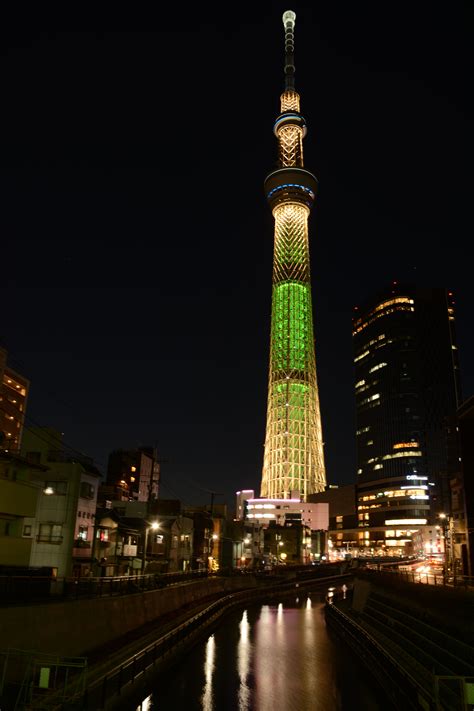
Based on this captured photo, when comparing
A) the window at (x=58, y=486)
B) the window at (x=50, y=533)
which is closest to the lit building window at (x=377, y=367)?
the window at (x=58, y=486)

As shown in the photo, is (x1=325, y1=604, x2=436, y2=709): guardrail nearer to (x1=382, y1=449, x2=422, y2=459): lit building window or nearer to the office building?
the office building

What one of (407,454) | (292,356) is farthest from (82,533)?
(407,454)

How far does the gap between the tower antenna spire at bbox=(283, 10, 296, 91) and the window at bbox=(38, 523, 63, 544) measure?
130 metres

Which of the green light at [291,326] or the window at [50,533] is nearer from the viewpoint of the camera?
the window at [50,533]

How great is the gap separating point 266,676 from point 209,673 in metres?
2.48

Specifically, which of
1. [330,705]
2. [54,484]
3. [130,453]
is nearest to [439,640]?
[330,705]

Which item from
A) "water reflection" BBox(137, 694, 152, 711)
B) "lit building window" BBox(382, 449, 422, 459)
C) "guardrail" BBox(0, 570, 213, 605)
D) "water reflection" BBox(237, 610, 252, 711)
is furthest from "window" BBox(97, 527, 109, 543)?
"lit building window" BBox(382, 449, 422, 459)

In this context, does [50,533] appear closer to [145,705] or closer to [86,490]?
[86,490]

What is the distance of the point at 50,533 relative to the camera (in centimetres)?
3734

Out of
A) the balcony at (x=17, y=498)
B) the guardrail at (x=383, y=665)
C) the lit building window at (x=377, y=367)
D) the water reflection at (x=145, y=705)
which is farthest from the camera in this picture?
the lit building window at (x=377, y=367)

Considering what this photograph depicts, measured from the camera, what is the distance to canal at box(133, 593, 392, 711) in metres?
20.7

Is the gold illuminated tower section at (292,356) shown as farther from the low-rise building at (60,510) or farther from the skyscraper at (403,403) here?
the low-rise building at (60,510)

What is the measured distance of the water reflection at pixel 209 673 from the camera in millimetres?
20516

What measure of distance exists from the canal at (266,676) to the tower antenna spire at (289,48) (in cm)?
13470
